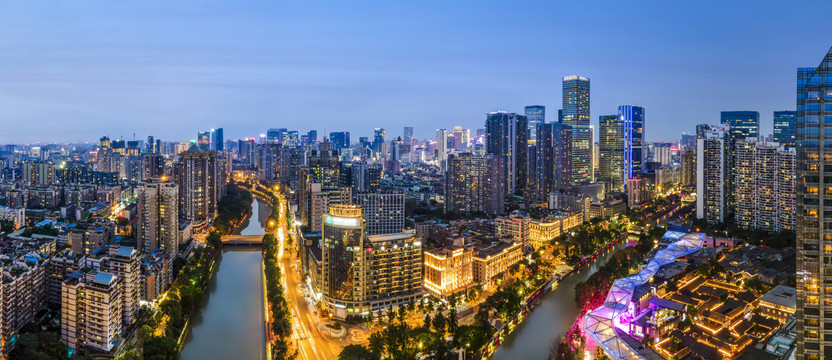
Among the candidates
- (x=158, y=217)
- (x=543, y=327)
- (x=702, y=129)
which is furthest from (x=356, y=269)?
(x=702, y=129)

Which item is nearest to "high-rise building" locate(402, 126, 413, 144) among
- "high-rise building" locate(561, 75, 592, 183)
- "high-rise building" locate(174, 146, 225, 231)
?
"high-rise building" locate(561, 75, 592, 183)

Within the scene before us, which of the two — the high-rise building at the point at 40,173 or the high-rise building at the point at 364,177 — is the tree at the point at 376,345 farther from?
the high-rise building at the point at 40,173

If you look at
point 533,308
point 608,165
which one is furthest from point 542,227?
point 608,165

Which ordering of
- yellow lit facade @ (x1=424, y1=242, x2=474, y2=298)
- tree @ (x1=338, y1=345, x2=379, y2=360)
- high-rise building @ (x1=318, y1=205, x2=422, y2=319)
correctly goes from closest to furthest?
tree @ (x1=338, y1=345, x2=379, y2=360) < high-rise building @ (x1=318, y1=205, x2=422, y2=319) < yellow lit facade @ (x1=424, y1=242, x2=474, y2=298)

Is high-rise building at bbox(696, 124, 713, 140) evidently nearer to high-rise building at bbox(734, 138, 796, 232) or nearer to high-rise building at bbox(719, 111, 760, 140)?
high-rise building at bbox(719, 111, 760, 140)

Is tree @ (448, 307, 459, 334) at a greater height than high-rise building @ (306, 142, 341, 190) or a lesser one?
lesser

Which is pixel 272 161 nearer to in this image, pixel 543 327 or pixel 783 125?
pixel 543 327
